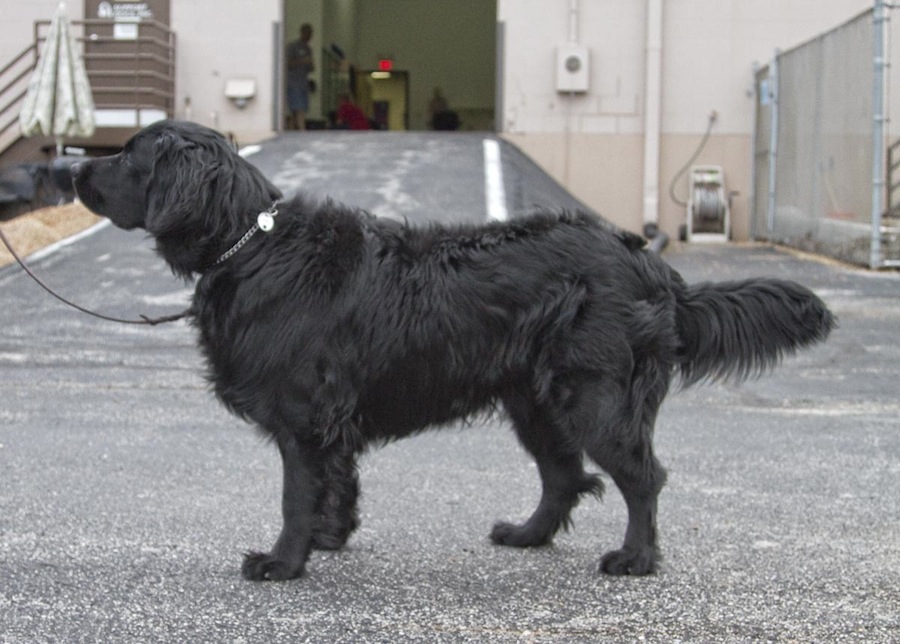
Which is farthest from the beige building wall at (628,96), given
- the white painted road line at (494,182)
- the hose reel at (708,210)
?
the white painted road line at (494,182)

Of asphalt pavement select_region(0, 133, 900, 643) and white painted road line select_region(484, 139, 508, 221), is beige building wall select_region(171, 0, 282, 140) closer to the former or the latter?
white painted road line select_region(484, 139, 508, 221)

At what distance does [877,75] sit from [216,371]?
35.3ft

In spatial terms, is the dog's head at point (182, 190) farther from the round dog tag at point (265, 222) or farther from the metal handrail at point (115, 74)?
the metal handrail at point (115, 74)

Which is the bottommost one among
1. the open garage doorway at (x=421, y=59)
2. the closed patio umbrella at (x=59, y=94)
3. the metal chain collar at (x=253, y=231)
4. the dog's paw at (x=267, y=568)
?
the dog's paw at (x=267, y=568)

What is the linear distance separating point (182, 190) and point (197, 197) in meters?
0.05

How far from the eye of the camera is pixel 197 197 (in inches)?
158

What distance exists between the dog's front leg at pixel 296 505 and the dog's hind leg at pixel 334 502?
29mm

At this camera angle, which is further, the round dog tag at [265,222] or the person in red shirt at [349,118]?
the person in red shirt at [349,118]

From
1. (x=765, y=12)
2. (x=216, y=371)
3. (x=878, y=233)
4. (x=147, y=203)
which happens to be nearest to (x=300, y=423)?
(x=216, y=371)

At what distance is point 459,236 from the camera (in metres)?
4.26

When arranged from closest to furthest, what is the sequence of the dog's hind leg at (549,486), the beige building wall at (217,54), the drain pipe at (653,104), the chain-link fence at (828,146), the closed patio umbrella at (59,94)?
the dog's hind leg at (549,486), the chain-link fence at (828,146), the closed patio umbrella at (59,94), the drain pipe at (653,104), the beige building wall at (217,54)

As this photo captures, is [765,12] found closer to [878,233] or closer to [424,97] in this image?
[878,233]

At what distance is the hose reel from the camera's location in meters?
19.2

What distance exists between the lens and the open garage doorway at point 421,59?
1302 inches
